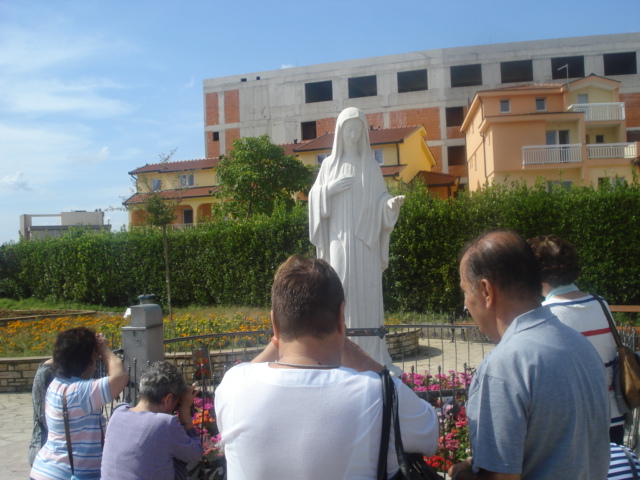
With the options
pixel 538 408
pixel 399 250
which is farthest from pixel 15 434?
pixel 399 250

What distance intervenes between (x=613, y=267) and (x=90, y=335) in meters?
14.7

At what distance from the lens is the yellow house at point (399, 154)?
1358 inches

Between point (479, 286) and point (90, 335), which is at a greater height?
point (479, 286)

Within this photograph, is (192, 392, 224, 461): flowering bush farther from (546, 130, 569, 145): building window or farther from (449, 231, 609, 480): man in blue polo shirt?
(546, 130, 569, 145): building window

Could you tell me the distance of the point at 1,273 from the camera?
2581cm

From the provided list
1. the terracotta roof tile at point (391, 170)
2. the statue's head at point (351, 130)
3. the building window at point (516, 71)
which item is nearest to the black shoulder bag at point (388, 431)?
the statue's head at point (351, 130)

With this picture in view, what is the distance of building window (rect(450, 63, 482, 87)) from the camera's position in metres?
43.2

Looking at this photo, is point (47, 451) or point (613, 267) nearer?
point (47, 451)

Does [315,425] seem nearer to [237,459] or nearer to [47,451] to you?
[237,459]

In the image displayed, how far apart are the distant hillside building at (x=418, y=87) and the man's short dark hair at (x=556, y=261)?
38493mm

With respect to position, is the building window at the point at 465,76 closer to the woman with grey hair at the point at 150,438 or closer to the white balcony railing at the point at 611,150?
the white balcony railing at the point at 611,150

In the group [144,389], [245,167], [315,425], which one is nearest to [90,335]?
[144,389]

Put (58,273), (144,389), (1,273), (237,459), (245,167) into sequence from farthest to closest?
(245,167) < (1,273) < (58,273) < (144,389) < (237,459)

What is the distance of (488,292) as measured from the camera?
199cm
